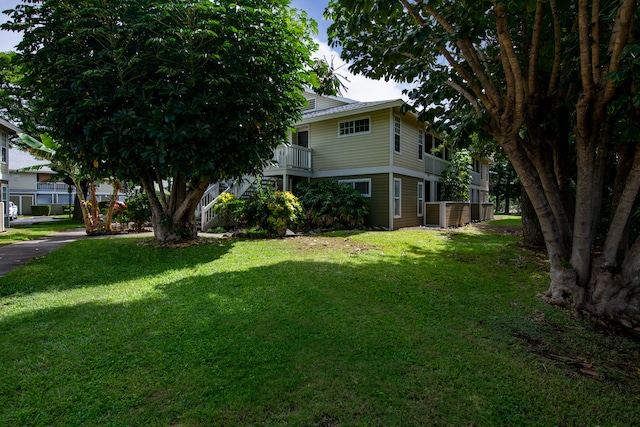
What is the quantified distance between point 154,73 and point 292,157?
789 centimetres

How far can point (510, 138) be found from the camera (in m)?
4.79

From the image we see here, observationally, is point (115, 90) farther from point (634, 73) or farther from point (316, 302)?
point (634, 73)

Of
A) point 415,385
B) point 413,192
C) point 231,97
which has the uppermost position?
point 231,97

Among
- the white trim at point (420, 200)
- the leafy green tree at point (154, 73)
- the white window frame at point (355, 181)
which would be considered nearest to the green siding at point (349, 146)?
the white window frame at point (355, 181)

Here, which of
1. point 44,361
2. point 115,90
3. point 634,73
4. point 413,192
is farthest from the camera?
point 413,192

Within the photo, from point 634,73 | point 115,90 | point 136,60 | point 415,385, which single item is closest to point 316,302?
point 415,385

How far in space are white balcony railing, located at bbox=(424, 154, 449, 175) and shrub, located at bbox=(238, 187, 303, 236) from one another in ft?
29.4

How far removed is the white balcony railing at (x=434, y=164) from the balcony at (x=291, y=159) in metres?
6.19

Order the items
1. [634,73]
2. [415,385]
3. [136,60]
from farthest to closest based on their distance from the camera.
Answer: [136,60] → [634,73] → [415,385]

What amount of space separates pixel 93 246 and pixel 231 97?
5.65 meters

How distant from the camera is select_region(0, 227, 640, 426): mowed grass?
2.43 meters

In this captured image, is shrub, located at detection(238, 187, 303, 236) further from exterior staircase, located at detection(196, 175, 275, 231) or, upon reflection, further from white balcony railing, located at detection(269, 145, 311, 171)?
white balcony railing, located at detection(269, 145, 311, 171)

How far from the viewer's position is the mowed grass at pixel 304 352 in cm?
243

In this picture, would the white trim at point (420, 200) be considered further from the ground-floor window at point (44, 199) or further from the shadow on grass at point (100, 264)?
the ground-floor window at point (44, 199)
